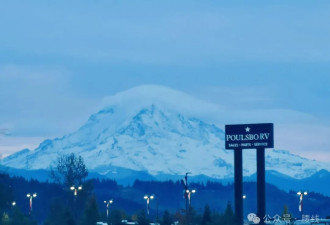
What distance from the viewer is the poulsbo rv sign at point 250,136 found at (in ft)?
534

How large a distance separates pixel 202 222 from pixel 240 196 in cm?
2210

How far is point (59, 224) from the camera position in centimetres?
16075

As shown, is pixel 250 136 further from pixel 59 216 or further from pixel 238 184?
pixel 59 216

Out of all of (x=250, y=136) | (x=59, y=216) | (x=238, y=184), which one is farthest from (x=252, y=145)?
(x=59, y=216)

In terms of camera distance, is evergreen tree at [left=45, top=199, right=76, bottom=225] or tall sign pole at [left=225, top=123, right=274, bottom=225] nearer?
evergreen tree at [left=45, top=199, right=76, bottom=225]

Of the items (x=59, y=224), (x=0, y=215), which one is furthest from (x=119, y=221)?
(x=0, y=215)

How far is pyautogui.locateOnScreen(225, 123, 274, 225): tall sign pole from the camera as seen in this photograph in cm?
16175

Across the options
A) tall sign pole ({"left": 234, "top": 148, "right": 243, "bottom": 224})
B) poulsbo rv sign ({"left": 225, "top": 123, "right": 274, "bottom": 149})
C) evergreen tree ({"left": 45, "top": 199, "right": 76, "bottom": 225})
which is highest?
poulsbo rv sign ({"left": 225, "top": 123, "right": 274, "bottom": 149})

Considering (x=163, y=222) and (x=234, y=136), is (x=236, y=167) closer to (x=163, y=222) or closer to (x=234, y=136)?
(x=234, y=136)

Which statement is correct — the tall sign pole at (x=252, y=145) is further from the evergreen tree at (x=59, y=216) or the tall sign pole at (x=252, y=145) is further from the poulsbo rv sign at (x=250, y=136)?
the evergreen tree at (x=59, y=216)

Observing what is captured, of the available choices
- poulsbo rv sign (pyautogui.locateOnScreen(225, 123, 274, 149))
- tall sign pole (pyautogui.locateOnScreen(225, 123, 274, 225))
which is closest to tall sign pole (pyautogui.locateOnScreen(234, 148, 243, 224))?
tall sign pole (pyautogui.locateOnScreen(225, 123, 274, 225))

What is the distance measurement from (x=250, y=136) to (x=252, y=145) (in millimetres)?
1522

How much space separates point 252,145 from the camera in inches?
6467

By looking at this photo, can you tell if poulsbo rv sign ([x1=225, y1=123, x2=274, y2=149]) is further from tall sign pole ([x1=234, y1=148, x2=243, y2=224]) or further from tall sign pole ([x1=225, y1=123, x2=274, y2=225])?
tall sign pole ([x1=234, y1=148, x2=243, y2=224])
